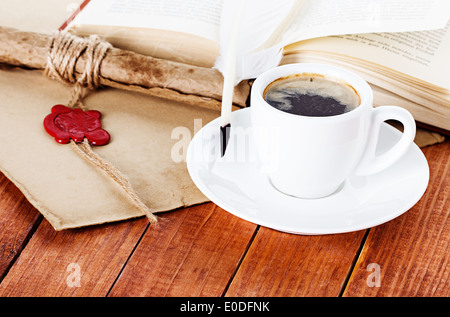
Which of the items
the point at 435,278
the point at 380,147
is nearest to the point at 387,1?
the point at 380,147

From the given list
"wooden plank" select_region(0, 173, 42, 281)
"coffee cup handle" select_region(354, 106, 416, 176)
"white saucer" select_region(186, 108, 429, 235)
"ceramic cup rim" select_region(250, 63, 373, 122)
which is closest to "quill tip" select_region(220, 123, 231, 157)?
"white saucer" select_region(186, 108, 429, 235)

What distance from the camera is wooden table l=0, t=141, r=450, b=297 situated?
0.79 meters

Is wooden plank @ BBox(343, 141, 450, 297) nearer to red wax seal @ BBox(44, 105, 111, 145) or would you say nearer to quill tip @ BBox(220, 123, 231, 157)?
quill tip @ BBox(220, 123, 231, 157)

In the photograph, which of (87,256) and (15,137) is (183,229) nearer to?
(87,256)

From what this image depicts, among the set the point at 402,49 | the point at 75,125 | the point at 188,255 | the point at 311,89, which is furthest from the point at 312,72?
the point at 75,125

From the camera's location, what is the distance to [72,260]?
0.83 metres

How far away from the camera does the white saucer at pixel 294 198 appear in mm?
802

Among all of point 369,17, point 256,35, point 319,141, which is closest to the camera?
point 319,141

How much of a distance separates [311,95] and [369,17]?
1.02 ft

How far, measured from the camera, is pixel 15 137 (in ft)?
3.52

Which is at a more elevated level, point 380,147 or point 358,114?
point 358,114

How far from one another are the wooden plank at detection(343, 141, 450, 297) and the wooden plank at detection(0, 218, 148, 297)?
36 cm

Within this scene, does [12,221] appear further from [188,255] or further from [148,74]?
[148,74]
